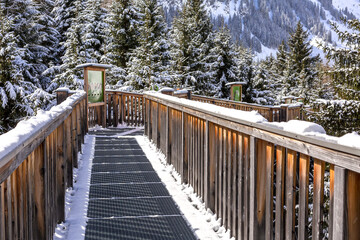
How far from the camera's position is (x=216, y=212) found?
3.87m

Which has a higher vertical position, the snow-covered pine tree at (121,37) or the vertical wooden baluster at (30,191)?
the snow-covered pine tree at (121,37)

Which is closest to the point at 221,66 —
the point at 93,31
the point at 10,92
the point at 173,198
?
the point at 93,31

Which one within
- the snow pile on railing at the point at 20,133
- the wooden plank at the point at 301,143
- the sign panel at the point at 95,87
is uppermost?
the sign panel at the point at 95,87

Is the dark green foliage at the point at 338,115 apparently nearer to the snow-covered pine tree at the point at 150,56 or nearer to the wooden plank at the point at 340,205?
the wooden plank at the point at 340,205

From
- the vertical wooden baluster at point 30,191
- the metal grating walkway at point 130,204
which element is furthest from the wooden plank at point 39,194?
the metal grating walkway at point 130,204

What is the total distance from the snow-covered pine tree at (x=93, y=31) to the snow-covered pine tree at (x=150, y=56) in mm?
2776

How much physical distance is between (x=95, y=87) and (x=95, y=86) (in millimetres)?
35

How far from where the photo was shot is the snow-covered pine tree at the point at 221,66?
2758 centimetres

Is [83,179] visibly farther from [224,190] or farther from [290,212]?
[290,212]

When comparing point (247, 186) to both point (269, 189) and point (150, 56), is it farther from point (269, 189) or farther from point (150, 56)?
point (150, 56)

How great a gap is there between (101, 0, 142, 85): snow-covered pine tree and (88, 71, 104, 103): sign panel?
11881 mm

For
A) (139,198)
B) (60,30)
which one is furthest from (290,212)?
(60,30)

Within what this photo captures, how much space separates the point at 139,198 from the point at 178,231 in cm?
110

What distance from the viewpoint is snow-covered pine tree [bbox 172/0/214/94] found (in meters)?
26.5
